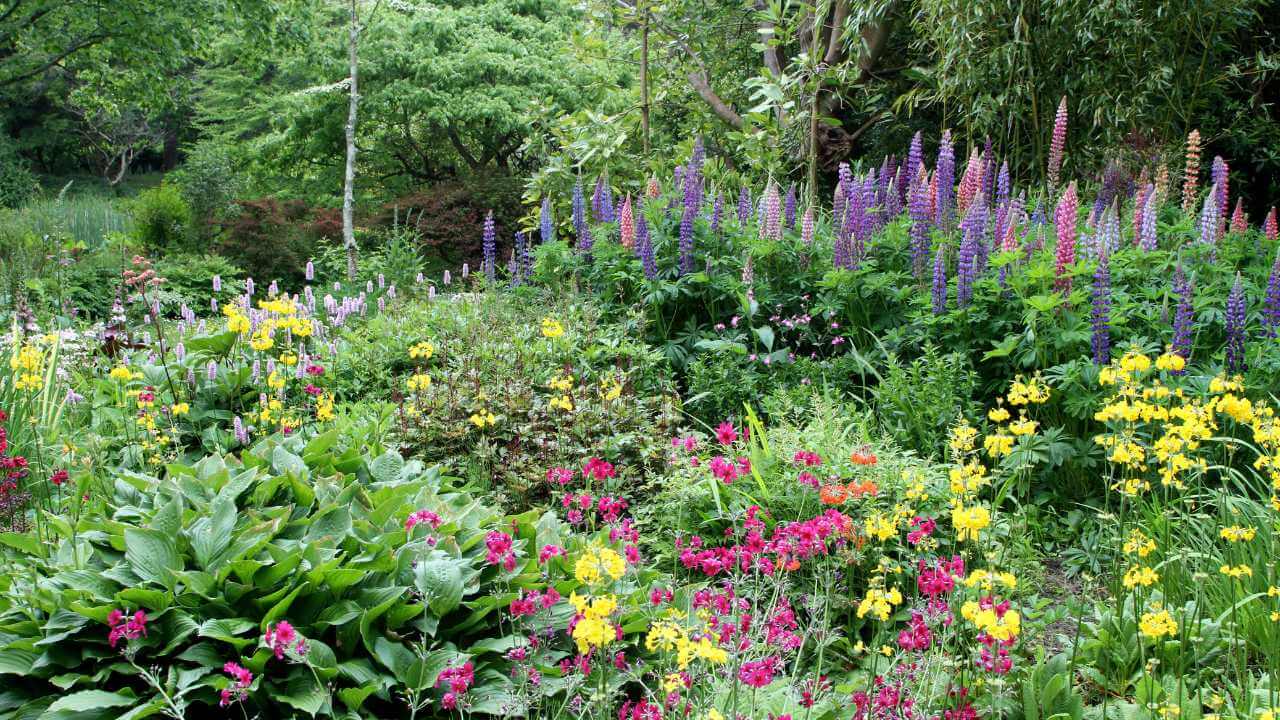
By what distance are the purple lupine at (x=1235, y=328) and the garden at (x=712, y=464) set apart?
22mm

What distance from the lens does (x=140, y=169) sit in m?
28.5

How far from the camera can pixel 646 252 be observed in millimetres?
4992

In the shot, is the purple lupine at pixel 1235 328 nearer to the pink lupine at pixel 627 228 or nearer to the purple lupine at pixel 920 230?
the purple lupine at pixel 920 230

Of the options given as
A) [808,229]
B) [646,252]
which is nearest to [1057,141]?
[808,229]

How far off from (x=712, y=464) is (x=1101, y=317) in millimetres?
2400

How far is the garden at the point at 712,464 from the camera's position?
2082 mm

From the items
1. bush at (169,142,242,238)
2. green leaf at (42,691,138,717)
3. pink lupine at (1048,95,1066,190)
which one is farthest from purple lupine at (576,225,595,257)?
bush at (169,142,242,238)

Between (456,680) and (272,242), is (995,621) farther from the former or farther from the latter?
(272,242)

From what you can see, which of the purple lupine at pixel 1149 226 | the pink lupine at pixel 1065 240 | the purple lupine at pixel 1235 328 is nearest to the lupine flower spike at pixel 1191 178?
the purple lupine at pixel 1149 226

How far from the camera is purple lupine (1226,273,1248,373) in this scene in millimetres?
3641

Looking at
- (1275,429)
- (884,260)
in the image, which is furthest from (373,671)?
(884,260)

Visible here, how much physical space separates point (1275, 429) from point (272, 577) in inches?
93.2

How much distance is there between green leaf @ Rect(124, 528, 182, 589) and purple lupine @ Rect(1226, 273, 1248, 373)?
3.79 metres

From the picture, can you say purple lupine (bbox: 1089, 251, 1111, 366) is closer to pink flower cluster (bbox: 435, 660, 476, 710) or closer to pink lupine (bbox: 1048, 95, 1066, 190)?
pink lupine (bbox: 1048, 95, 1066, 190)
